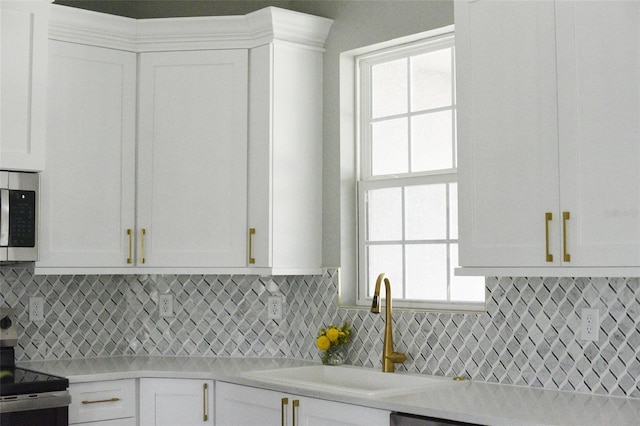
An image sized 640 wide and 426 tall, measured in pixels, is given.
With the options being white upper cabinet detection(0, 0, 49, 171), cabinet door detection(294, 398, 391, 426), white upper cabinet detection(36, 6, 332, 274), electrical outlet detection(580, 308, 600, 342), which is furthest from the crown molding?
electrical outlet detection(580, 308, 600, 342)

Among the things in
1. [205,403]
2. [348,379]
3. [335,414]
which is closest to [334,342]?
[348,379]

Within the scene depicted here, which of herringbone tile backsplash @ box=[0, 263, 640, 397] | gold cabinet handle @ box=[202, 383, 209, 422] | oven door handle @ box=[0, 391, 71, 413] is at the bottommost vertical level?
gold cabinet handle @ box=[202, 383, 209, 422]

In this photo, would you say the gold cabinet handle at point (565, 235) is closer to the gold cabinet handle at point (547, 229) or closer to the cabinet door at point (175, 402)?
the gold cabinet handle at point (547, 229)

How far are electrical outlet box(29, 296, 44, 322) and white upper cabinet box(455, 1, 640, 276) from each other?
213 centimetres

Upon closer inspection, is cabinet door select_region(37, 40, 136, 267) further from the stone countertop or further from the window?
the window

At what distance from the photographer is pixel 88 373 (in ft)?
11.1

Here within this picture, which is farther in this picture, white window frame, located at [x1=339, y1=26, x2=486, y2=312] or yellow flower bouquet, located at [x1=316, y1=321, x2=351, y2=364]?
white window frame, located at [x1=339, y1=26, x2=486, y2=312]

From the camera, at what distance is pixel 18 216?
135 inches

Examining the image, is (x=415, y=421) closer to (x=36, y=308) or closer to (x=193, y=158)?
(x=193, y=158)

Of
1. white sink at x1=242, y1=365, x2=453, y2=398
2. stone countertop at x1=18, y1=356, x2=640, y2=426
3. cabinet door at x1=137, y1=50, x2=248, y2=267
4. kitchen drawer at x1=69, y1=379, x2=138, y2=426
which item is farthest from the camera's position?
cabinet door at x1=137, y1=50, x2=248, y2=267

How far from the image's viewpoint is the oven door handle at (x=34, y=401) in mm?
3016

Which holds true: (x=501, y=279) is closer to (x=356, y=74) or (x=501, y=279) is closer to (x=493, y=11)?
(x=493, y=11)

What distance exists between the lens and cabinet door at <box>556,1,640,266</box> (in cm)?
242

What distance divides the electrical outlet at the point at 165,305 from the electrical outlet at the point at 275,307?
529mm
